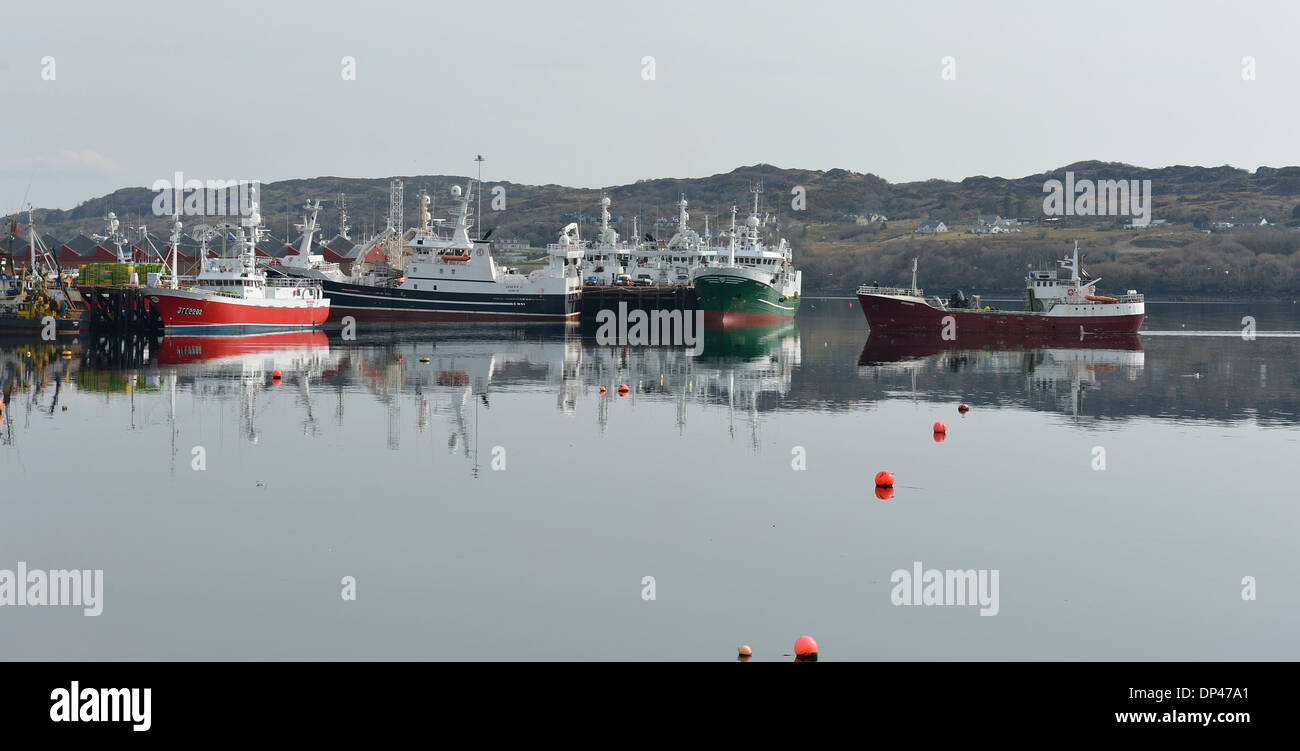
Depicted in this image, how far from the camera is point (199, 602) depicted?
19.4 meters

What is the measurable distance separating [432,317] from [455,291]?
10.0 ft

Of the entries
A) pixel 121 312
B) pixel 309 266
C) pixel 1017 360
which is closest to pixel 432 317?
pixel 309 266

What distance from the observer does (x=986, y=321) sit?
288ft

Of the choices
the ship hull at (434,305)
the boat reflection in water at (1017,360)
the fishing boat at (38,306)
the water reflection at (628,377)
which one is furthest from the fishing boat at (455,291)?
the boat reflection in water at (1017,360)

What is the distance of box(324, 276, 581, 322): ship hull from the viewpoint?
341 ft

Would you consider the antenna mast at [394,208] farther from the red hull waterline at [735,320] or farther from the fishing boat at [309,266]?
the red hull waterline at [735,320]

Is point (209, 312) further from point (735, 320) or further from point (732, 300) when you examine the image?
point (735, 320)

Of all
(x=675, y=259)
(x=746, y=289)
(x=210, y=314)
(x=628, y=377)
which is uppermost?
(x=675, y=259)

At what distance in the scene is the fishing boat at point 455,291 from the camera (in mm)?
104250
